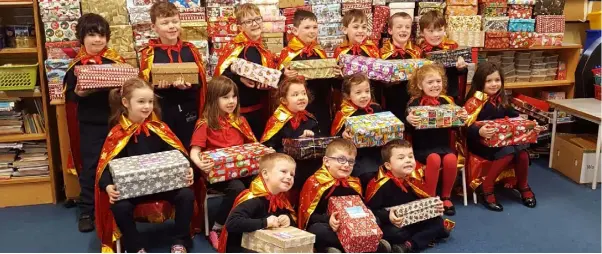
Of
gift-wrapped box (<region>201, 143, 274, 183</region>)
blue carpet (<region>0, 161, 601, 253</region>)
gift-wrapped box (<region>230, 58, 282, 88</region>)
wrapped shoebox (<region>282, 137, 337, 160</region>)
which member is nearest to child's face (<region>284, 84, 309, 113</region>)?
gift-wrapped box (<region>230, 58, 282, 88</region>)

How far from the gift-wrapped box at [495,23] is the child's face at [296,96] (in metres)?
2.15

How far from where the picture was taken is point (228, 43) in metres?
4.53

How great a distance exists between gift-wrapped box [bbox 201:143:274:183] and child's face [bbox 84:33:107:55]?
1.15 metres

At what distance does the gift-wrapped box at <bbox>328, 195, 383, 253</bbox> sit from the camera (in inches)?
134

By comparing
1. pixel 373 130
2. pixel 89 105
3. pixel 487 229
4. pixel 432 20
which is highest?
pixel 432 20

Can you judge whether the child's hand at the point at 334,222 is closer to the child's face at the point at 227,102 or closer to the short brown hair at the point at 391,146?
the short brown hair at the point at 391,146

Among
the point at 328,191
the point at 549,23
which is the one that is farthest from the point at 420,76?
the point at 549,23

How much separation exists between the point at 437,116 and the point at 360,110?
531 mm

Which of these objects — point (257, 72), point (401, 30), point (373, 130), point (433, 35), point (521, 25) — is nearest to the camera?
point (373, 130)

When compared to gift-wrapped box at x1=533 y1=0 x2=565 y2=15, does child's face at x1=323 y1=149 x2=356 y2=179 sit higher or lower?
lower

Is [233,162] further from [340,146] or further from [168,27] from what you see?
[168,27]

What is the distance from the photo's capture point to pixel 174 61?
4.21m

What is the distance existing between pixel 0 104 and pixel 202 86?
4.88 feet

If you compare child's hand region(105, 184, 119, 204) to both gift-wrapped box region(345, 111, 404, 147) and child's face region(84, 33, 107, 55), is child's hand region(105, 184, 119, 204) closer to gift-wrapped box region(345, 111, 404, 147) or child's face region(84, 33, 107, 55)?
child's face region(84, 33, 107, 55)
